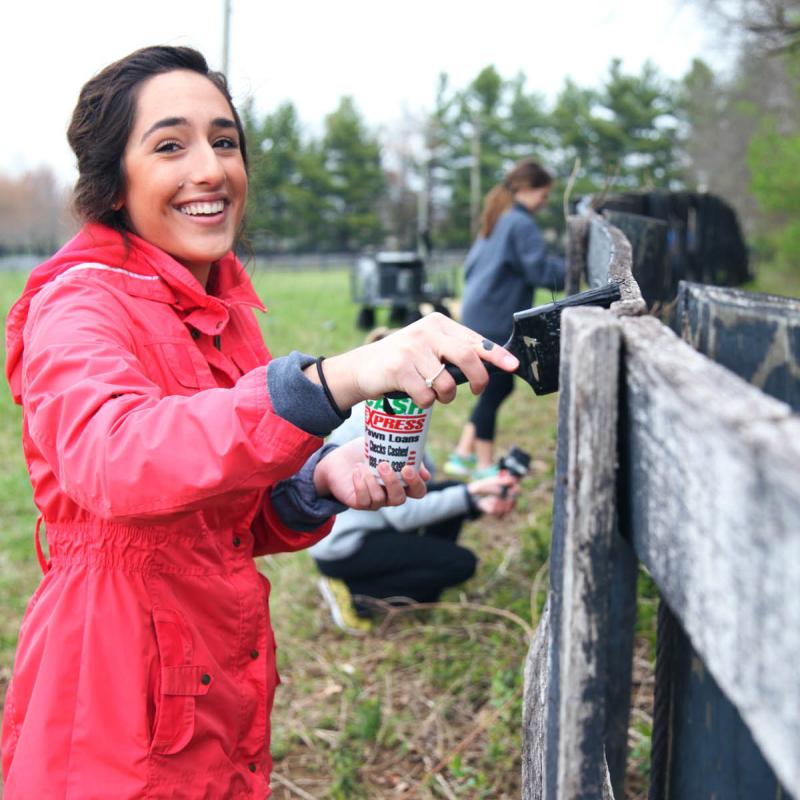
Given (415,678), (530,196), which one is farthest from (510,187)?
(415,678)

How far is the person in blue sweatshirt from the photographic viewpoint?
590cm

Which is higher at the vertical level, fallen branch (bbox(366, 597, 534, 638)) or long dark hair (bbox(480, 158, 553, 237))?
long dark hair (bbox(480, 158, 553, 237))

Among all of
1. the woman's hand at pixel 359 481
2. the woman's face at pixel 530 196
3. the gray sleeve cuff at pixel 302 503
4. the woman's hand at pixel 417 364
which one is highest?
the woman's face at pixel 530 196

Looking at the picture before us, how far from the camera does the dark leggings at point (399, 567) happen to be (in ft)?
13.2

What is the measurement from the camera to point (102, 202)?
69.4 inches

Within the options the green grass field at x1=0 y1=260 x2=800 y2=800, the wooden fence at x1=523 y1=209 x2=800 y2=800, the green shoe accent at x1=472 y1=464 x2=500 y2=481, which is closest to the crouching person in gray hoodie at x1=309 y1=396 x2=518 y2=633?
the green grass field at x1=0 y1=260 x2=800 y2=800

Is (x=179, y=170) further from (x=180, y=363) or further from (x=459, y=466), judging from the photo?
(x=459, y=466)

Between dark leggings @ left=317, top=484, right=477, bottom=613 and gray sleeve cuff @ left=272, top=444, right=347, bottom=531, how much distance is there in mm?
2067

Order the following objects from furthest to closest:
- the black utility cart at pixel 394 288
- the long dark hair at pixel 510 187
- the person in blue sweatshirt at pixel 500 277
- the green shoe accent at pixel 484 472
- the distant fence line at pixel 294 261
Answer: the distant fence line at pixel 294 261
the black utility cart at pixel 394 288
the long dark hair at pixel 510 187
the person in blue sweatshirt at pixel 500 277
the green shoe accent at pixel 484 472

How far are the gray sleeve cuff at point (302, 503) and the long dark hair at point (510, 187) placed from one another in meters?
4.50

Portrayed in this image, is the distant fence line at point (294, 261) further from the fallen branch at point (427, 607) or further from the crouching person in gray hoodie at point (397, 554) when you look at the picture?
the fallen branch at point (427, 607)

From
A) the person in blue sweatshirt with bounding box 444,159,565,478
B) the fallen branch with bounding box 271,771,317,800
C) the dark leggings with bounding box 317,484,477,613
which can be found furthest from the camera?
the person in blue sweatshirt with bounding box 444,159,565,478

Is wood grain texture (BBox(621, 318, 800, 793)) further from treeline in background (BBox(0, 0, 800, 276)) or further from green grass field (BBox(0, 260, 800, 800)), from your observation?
treeline in background (BBox(0, 0, 800, 276))

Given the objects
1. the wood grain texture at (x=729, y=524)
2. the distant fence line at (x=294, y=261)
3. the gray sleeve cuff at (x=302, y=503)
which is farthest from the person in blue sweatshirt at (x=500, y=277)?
the distant fence line at (x=294, y=261)
